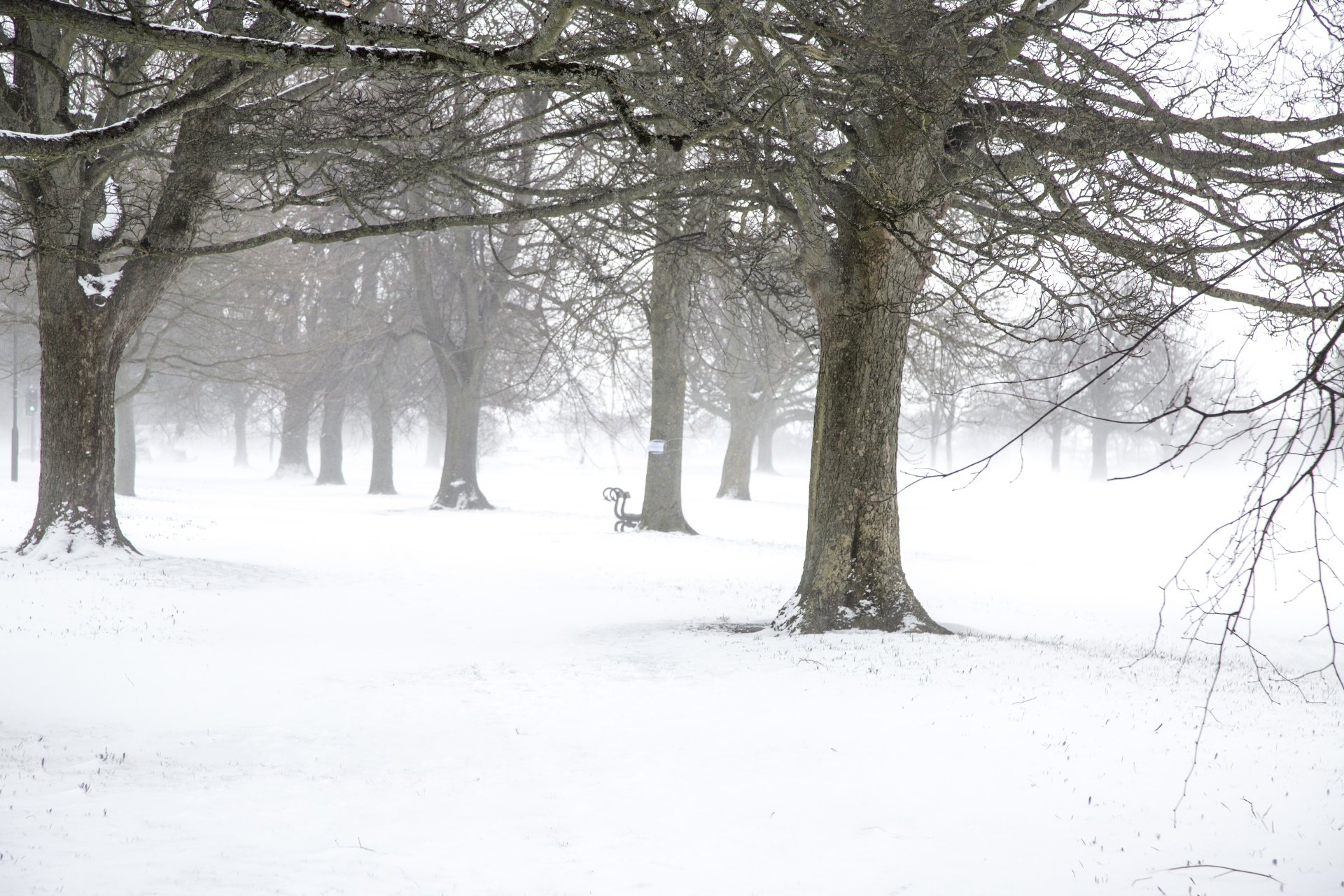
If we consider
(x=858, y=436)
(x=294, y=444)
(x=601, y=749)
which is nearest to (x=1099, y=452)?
(x=294, y=444)

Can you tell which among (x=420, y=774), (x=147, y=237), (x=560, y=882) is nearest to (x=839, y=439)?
(x=420, y=774)

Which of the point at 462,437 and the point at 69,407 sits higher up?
the point at 69,407

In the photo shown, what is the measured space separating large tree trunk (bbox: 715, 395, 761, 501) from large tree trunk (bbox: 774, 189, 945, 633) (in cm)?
2075

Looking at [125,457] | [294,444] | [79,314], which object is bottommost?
[294,444]

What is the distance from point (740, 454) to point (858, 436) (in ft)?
70.0

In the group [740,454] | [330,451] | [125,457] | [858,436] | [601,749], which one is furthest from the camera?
[330,451]

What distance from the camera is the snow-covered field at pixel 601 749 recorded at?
144 inches

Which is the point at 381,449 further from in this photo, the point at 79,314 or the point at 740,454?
the point at 79,314

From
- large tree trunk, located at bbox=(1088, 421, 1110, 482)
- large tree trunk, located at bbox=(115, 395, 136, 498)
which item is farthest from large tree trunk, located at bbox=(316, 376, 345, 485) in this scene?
large tree trunk, located at bbox=(1088, 421, 1110, 482)

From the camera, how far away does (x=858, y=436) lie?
766cm

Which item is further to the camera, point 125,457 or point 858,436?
point 125,457

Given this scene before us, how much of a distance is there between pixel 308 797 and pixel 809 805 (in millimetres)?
2257

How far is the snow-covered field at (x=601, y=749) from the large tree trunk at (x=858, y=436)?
456 millimetres

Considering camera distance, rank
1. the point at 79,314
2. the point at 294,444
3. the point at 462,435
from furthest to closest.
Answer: the point at 294,444 → the point at 462,435 → the point at 79,314
